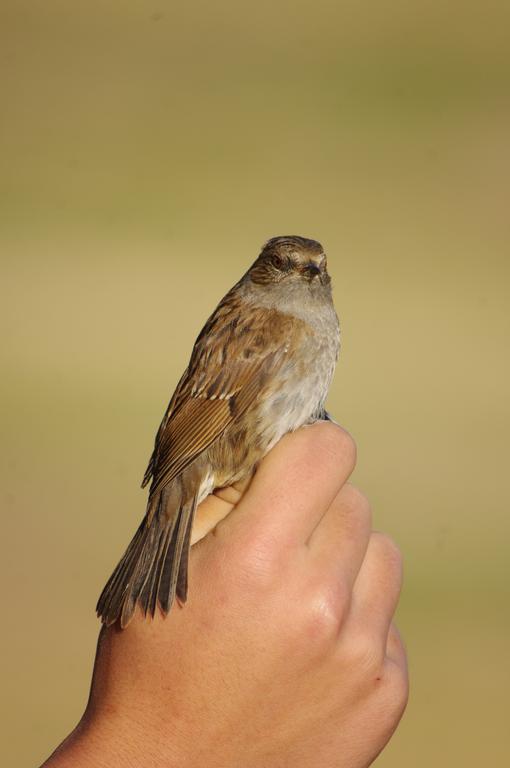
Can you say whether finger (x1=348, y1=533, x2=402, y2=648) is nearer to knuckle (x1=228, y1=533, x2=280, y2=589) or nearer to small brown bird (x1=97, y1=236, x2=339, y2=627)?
knuckle (x1=228, y1=533, x2=280, y2=589)

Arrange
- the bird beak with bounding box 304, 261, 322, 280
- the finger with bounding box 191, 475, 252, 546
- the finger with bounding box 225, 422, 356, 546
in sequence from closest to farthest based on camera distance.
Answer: the finger with bounding box 225, 422, 356, 546 → the finger with bounding box 191, 475, 252, 546 → the bird beak with bounding box 304, 261, 322, 280

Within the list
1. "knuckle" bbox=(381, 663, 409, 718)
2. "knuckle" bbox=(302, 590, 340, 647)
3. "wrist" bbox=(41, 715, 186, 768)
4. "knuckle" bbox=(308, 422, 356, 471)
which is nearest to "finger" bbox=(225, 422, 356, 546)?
"knuckle" bbox=(308, 422, 356, 471)

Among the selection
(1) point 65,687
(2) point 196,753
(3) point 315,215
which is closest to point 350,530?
(2) point 196,753

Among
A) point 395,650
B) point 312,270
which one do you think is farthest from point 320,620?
point 312,270

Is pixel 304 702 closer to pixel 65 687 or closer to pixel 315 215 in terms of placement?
pixel 65 687

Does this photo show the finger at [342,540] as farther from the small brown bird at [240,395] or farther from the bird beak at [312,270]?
the bird beak at [312,270]
